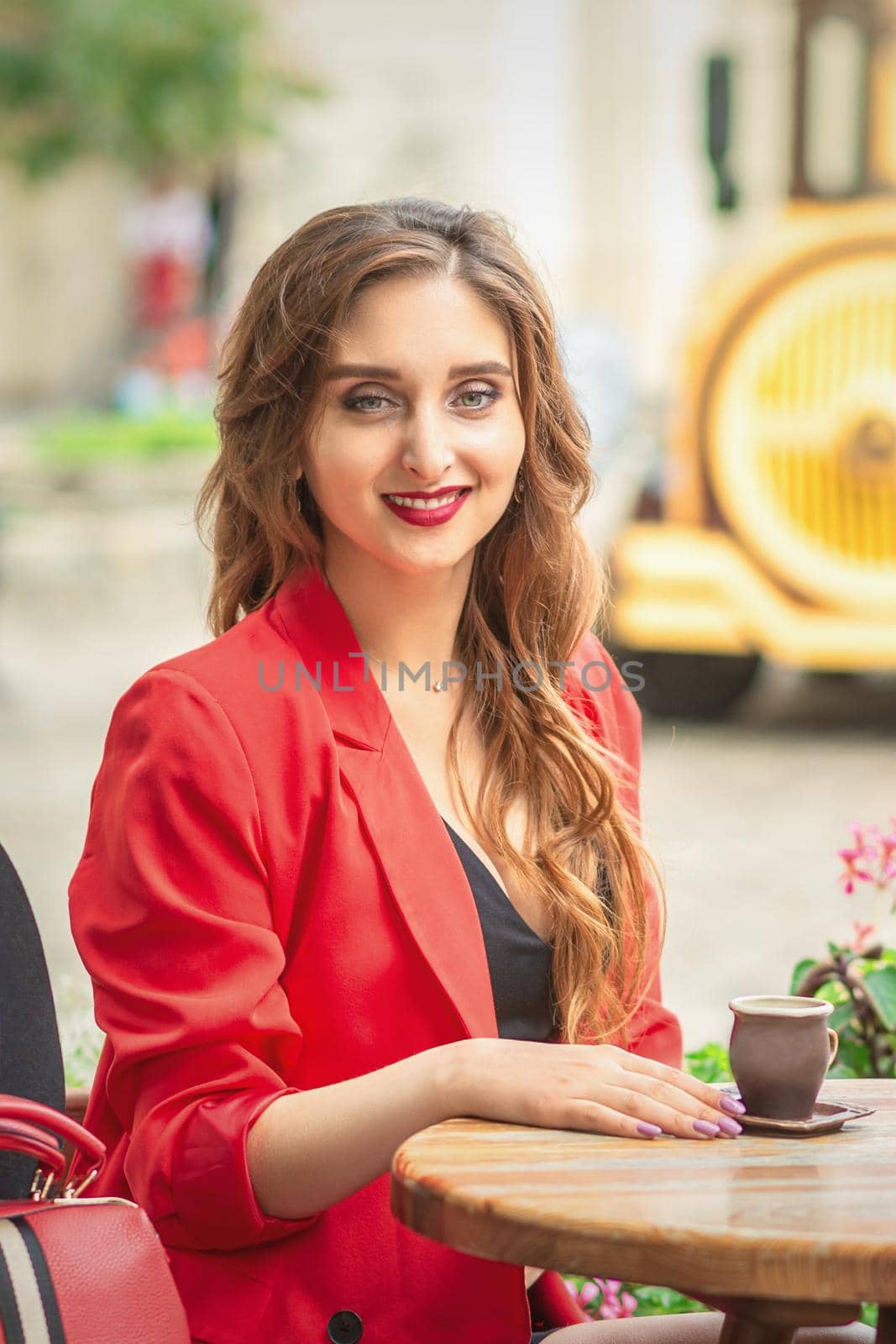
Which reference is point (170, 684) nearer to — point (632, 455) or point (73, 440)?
point (632, 455)

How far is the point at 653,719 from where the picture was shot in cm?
897

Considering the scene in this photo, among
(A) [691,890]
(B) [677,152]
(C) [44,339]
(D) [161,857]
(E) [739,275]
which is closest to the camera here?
(D) [161,857]

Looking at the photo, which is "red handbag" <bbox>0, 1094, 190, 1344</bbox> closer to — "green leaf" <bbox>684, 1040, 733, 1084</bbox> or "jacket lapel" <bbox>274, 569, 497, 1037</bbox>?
"jacket lapel" <bbox>274, 569, 497, 1037</bbox>

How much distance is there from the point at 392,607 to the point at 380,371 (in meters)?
0.27

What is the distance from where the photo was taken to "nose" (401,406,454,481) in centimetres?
197

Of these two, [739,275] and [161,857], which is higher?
[739,275]

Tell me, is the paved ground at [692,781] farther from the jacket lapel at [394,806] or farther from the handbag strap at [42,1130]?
the handbag strap at [42,1130]

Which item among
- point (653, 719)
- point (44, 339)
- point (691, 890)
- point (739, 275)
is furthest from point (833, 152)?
point (44, 339)

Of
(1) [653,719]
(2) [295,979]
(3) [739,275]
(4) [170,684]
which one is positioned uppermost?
(3) [739,275]

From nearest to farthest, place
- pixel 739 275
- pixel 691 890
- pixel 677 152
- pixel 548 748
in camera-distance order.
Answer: pixel 548 748 < pixel 691 890 < pixel 739 275 < pixel 677 152

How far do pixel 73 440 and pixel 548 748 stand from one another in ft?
54.5

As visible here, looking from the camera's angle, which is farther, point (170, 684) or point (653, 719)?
point (653, 719)

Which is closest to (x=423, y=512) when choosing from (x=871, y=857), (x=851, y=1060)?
(x=871, y=857)

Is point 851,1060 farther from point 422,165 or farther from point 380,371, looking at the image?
point 422,165
